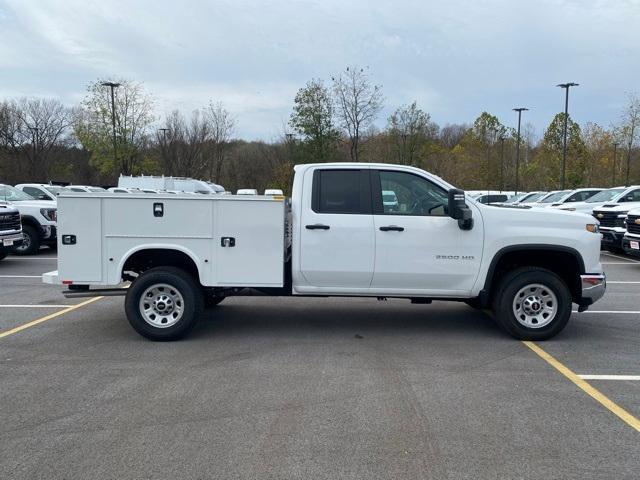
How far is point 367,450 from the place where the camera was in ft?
13.1

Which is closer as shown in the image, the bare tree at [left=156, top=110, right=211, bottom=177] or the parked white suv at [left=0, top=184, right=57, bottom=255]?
the parked white suv at [left=0, top=184, right=57, bottom=255]

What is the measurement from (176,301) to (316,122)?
1073 inches

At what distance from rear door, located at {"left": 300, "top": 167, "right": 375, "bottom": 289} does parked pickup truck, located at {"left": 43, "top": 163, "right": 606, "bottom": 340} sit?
12 mm

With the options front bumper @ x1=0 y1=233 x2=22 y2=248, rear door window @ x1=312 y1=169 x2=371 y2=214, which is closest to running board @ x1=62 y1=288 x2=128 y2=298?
rear door window @ x1=312 y1=169 x2=371 y2=214

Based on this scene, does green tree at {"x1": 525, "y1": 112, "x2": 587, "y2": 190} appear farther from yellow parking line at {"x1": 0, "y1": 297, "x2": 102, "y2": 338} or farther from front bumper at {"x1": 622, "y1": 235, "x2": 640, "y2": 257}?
yellow parking line at {"x1": 0, "y1": 297, "x2": 102, "y2": 338}

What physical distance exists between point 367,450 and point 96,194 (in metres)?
4.31

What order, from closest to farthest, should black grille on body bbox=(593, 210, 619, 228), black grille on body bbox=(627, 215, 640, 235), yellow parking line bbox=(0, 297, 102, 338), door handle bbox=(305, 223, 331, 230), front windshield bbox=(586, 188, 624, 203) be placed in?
door handle bbox=(305, 223, 331, 230)
yellow parking line bbox=(0, 297, 102, 338)
black grille on body bbox=(627, 215, 640, 235)
black grille on body bbox=(593, 210, 619, 228)
front windshield bbox=(586, 188, 624, 203)

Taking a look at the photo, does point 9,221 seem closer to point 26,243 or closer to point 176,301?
point 26,243

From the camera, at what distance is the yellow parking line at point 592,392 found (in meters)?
4.56

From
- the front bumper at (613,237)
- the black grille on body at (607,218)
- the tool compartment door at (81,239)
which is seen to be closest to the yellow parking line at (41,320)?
the tool compartment door at (81,239)

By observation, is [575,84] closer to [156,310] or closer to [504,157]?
[504,157]

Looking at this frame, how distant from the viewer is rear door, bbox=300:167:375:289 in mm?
6680

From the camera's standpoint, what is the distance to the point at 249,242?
6.64 m

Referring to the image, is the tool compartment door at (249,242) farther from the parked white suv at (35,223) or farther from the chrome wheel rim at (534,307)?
the parked white suv at (35,223)
